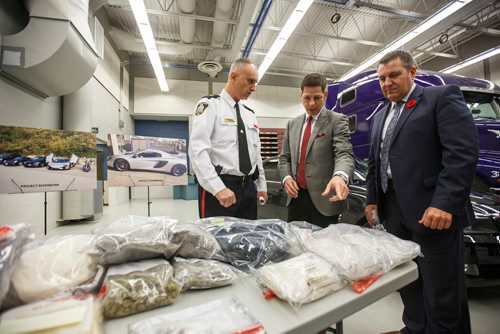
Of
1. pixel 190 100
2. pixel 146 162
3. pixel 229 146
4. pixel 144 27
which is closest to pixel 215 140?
pixel 229 146

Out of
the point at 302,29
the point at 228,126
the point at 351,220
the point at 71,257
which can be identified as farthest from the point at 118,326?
the point at 302,29

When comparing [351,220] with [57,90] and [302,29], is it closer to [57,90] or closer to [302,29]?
[57,90]

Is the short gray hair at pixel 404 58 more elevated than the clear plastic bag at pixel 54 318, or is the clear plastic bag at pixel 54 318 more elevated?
the short gray hair at pixel 404 58

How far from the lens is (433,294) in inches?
45.7

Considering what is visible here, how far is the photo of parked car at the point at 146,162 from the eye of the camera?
3.70 m

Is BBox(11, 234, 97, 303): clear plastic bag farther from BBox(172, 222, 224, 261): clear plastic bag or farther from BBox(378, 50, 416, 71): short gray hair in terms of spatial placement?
BBox(378, 50, 416, 71): short gray hair

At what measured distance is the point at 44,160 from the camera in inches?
111

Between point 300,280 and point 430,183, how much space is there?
3.12ft

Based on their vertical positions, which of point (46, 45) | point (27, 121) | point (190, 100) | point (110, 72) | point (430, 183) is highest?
point (110, 72)

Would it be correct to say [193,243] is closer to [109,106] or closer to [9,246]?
[9,246]

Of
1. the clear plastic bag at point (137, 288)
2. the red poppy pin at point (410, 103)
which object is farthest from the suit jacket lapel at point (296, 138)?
the clear plastic bag at point (137, 288)

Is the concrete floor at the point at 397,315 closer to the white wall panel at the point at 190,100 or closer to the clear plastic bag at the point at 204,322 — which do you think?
the clear plastic bag at the point at 204,322

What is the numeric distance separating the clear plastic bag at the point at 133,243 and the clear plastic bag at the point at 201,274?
5 centimetres

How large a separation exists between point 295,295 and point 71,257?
482mm
